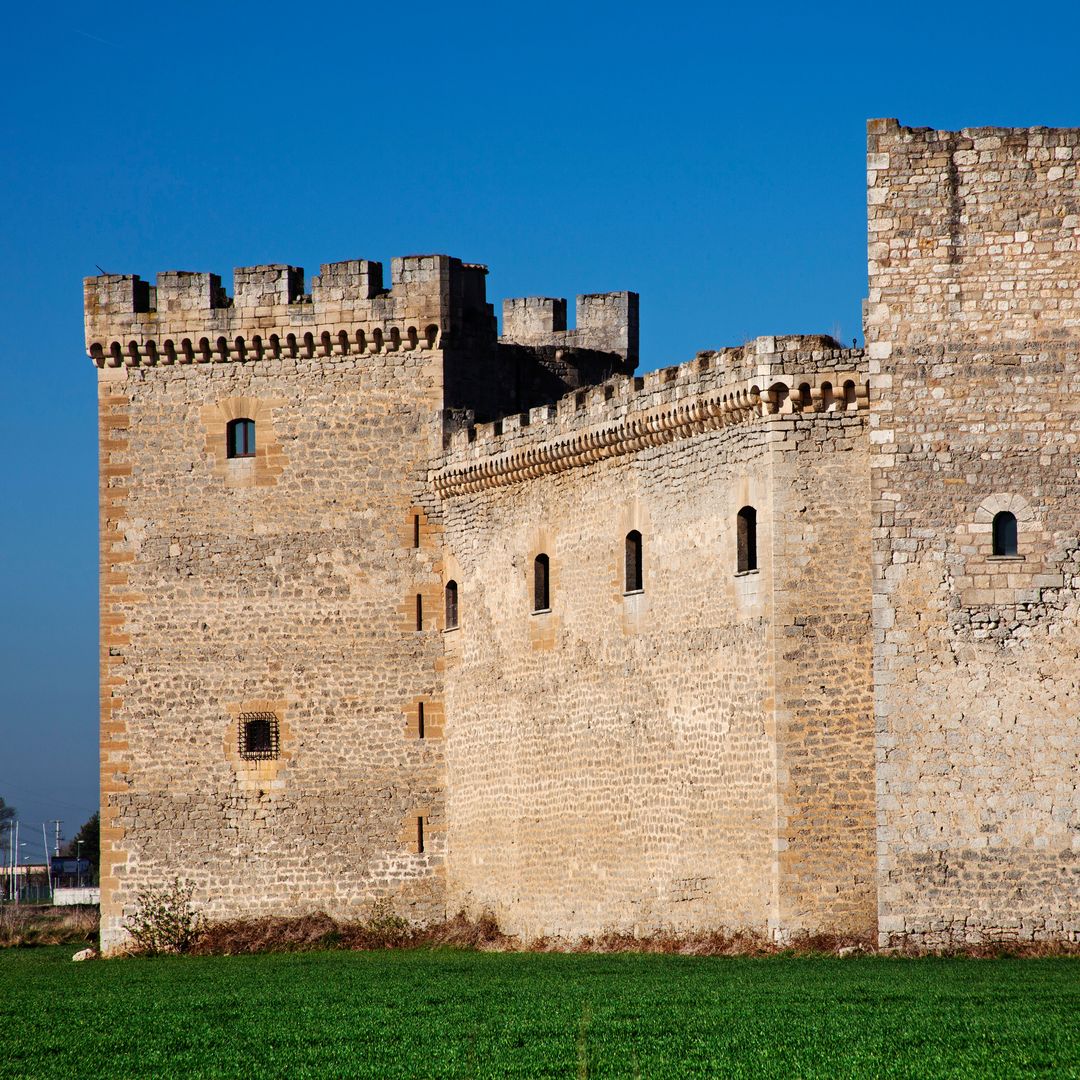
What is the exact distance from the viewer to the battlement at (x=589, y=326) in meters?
38.1

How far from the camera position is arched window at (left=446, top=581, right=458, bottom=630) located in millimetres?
33750

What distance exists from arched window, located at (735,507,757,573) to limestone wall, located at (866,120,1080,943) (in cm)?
192

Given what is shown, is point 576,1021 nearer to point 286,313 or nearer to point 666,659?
point 666,659

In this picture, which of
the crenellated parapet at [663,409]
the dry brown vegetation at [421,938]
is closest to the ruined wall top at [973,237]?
the crenellated parapet at [663,409]

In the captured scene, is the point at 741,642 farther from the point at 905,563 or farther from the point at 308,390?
the point at 308,390

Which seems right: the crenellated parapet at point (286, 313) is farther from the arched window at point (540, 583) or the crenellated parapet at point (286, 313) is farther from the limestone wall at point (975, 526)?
the limestone wall at point (975, 526)

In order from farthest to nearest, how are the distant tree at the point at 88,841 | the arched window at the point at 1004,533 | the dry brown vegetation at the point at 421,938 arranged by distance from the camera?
the distant tree at the point at 88,841 < the dry brown vegetation at the point at 421,938 < the arched window at the point at 1004,533

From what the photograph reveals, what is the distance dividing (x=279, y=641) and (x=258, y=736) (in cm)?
145

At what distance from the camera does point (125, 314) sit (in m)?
35.4

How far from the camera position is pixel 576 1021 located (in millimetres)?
21297

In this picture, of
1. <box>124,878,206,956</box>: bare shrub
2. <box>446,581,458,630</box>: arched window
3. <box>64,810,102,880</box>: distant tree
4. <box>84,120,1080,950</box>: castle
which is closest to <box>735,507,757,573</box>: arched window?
<box>84,120,1080,950</box>: castle

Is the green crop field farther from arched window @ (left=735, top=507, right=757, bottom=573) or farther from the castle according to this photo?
arched window @ (left=735, top=507, right=757, bottom=573)

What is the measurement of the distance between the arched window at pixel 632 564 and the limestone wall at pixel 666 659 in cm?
11

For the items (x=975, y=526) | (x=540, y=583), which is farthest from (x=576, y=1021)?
(x=540, y=583)
